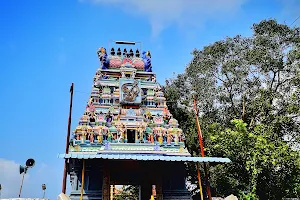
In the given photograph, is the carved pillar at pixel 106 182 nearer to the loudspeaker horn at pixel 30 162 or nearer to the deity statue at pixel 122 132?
the deity statue at pixel 122 132

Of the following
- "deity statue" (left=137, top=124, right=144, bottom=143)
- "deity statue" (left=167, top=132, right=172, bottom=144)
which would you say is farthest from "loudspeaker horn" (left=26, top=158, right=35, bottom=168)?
"deity statue" (left=167, top=132, right=172, bottom=144)

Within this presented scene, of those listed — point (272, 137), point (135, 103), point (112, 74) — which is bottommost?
point (272, 137)

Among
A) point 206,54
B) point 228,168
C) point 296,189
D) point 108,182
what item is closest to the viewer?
point 108,182

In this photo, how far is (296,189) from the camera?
1689 centimetres

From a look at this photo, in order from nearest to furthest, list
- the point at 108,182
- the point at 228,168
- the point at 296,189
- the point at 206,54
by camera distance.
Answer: the point at 108,182, the point at 296,189, the point at 228,168, the point at 206,54

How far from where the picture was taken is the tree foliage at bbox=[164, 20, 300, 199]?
16844 mm

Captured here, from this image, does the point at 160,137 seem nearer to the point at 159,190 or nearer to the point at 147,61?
the point at 159,190

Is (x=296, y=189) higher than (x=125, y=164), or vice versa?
(x=125, y=164)

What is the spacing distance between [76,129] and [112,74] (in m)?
4.42

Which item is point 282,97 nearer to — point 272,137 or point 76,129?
point 272,137

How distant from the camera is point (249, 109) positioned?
809 inches

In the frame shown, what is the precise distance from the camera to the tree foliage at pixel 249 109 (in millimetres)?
16844

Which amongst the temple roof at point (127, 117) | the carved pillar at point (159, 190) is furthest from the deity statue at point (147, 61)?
the carved pillar at point (159, 190)

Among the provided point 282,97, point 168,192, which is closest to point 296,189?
point 282,97
